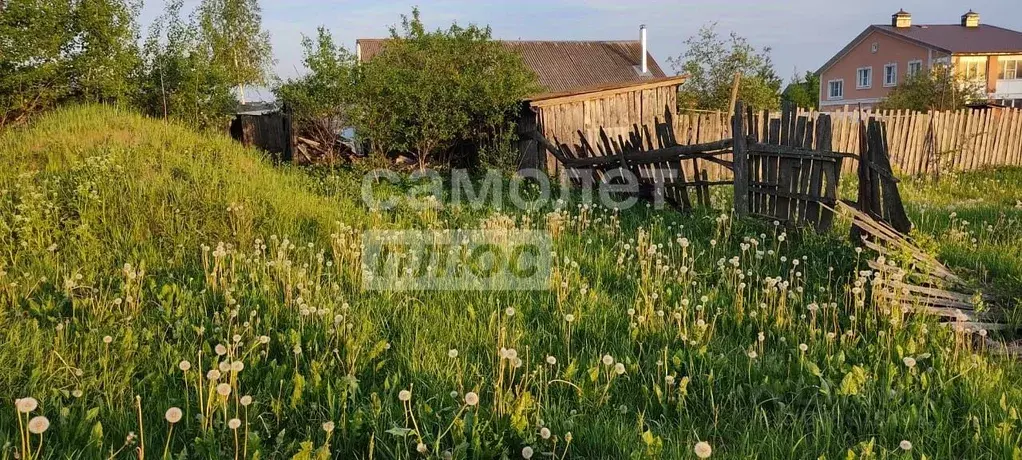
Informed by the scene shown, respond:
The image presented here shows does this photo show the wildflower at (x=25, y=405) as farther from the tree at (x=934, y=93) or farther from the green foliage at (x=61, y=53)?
the tree at (x=934, y=93)

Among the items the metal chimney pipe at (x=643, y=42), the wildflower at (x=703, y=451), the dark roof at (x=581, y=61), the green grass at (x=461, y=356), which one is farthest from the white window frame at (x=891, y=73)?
the wildflower at (x=703, y=451)

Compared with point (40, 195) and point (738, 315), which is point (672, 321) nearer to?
point (738, 315)

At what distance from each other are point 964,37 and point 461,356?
48.7m

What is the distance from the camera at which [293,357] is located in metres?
3.47

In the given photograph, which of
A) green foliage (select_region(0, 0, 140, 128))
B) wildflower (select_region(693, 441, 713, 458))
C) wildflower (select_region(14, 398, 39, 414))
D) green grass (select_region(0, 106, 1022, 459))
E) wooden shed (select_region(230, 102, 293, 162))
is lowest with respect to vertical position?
green grass (select_region(0, 106, 1022, 459))

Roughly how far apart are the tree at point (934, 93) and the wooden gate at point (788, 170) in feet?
60.6

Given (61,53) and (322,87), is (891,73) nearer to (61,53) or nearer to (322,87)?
(322,87)

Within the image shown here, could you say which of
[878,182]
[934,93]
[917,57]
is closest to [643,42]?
[934,93]

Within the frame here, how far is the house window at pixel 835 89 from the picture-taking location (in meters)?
47.7

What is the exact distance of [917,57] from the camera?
3962 cm

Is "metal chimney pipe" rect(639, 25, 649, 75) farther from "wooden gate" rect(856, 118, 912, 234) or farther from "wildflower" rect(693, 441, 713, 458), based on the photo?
"wildflower" rect(693, 441, 713, 458)

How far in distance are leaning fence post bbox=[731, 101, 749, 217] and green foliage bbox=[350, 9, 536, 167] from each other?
5.12 meters

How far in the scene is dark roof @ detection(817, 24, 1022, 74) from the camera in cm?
3853

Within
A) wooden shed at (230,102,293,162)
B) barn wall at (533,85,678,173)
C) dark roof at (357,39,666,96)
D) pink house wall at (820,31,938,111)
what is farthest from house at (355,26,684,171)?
pink house wall at (820,31,938,111)
